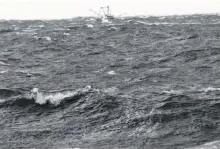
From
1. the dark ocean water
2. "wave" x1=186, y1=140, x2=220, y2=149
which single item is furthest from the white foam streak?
"wave" x1=186, y1=140, x2=220, y2=149

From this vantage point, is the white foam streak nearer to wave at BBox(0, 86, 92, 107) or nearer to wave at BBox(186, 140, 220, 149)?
wave at BBox(0, 86, 92, 107)

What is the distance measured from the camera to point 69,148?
461 inches

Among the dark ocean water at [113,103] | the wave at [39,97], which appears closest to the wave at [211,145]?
the dark ocean water at [113,103]

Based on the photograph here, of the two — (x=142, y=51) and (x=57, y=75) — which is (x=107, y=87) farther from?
(x=142, y=51)

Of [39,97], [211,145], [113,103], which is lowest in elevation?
[39,97]

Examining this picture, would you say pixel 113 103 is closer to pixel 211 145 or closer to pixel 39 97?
pixel 39 97

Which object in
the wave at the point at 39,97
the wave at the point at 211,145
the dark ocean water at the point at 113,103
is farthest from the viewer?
the wave at the point at 39,97

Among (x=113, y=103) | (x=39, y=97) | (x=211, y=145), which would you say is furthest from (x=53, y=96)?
(x=211, y=145)

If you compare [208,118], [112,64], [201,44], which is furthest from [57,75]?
[201,44]

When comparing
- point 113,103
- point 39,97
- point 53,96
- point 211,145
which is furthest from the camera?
point 39,97

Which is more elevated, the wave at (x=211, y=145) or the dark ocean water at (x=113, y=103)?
the wave at (x=211, y=145)

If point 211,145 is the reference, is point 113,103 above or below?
below

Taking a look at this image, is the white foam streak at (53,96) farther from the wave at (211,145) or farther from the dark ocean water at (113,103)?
the wave at (211,145)

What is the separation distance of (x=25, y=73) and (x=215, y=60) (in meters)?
11.1
